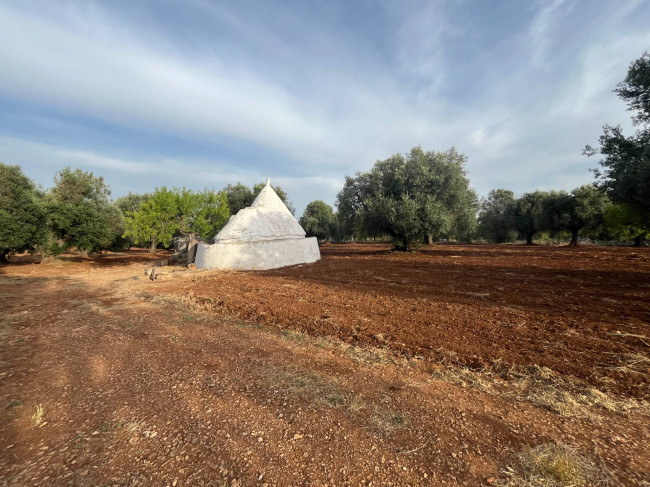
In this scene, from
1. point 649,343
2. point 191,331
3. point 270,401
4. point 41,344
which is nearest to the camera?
point 270,401

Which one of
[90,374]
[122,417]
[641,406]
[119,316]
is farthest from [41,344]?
[641,406]

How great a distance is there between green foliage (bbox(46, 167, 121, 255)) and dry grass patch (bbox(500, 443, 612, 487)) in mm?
30889

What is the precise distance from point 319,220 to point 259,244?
41108 millimetres

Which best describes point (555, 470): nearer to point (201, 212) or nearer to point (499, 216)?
point (201, 212)

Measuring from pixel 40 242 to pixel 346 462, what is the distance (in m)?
30.9

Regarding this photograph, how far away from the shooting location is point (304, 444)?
9.01 ft

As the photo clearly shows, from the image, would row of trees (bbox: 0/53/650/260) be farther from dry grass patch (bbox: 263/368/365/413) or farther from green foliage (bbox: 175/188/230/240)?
dry grass patch (bbox: 263/368/365/413)

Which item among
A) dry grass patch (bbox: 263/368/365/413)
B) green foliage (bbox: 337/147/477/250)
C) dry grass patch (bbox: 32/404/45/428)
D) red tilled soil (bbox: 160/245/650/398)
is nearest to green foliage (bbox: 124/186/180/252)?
red tilled soil (bbox: 160/245/650/398)

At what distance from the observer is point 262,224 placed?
21.9 metres

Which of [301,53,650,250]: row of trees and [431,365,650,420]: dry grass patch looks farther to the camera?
[301,53,650,250]: row of trees

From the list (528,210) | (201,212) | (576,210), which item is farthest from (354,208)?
(528,210)

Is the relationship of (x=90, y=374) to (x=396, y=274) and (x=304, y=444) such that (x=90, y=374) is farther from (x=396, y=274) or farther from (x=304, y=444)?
(x=396, y=274)

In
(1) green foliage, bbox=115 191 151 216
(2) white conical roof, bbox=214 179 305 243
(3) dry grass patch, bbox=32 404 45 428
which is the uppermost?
(1) green foliage, bbox=115 191 151 216

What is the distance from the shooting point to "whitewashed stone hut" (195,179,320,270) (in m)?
19.2
